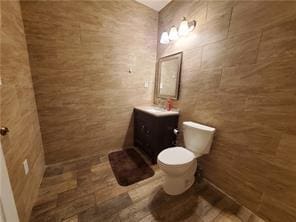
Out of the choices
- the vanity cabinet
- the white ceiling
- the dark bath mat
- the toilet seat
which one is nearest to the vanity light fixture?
the white ceiling

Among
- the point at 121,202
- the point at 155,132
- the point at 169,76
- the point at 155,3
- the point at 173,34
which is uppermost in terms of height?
the point at 155,3

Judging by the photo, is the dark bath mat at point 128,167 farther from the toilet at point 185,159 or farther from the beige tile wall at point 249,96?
the beige tile wall at point 249,96

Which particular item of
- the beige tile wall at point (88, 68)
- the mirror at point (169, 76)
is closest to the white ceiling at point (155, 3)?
the beige tile wall at point (88, 68)

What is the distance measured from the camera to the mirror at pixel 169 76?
6.45 ft

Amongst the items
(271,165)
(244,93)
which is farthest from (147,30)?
Answer: (271,165)

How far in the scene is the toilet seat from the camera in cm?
135

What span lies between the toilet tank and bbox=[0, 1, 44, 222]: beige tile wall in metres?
1.66

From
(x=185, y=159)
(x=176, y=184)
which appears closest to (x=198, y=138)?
(x=185, y=159)

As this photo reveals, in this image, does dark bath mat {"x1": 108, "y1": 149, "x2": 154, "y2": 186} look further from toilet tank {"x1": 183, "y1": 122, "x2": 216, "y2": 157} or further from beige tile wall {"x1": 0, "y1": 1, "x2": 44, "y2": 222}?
beige tile wall {"x1": 0, "y1": 1, "x2": 44, "y2": 222}

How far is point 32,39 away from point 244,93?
2383mm

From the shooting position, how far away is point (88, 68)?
6.18 ft

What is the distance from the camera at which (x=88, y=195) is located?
1432 mm

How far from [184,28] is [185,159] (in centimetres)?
165

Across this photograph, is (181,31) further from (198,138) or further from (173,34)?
(198,138)
